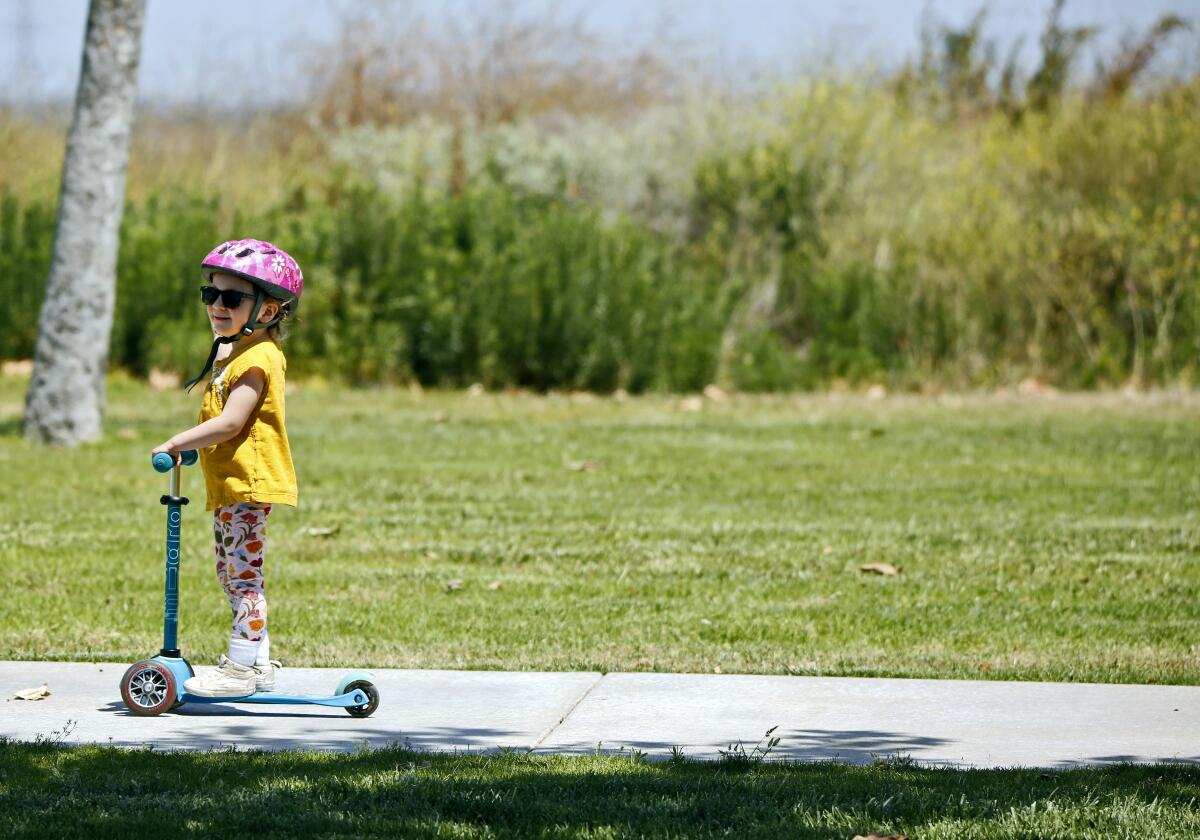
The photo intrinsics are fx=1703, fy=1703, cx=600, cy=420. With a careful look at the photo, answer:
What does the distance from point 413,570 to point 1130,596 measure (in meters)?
3.28

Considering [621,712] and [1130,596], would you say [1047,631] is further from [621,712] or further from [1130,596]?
[621,712]

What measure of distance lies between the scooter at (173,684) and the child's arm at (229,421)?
3.4 inches

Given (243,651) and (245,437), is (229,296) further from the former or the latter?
(243,651)

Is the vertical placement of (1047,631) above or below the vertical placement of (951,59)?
below

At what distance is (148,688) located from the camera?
209 inches

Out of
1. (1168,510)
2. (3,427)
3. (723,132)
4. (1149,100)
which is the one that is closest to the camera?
(1168,510)

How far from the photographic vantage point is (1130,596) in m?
7.58

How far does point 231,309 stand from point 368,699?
1304 millimetres

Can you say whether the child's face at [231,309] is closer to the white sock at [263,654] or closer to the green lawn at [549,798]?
the white sock at [263,654]

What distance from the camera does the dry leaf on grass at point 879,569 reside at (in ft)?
26.3

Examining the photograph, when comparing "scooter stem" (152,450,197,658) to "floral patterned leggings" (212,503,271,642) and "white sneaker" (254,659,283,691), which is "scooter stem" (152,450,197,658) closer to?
"floral patterned leggings" (212,503,271,642)

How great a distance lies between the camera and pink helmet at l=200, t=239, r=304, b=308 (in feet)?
17.4

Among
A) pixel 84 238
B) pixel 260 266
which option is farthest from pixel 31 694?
pixel 84 238

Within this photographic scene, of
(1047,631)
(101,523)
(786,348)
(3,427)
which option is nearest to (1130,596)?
(1047,631)
